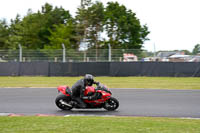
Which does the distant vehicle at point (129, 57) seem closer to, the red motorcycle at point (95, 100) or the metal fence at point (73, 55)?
the metal fence at point (73, 55)

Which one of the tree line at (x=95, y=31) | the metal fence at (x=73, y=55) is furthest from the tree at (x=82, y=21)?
the metal fence at (x=73, y=55)

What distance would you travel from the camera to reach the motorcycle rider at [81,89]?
29.2 feet

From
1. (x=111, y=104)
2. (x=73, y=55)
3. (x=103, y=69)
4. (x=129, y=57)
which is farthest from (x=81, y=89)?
(x=73, y=55)

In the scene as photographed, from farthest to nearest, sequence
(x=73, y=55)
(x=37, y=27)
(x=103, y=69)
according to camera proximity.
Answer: (x=37, y=27), (x=73, y=55), (x=103, y=69)

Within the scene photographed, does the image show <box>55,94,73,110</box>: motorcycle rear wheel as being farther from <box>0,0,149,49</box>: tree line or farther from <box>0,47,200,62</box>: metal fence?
<box>0,0,149,49</box>: tree line

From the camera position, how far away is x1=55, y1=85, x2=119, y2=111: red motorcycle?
29.5 feet

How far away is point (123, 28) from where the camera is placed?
155ft

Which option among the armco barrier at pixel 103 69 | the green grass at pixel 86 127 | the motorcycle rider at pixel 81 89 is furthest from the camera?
the armco barrier at pixel 103 69

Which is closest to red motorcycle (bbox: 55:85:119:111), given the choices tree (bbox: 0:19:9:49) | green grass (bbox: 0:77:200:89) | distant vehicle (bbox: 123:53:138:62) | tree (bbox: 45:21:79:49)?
green grass (bbox: 0:77:200:89)

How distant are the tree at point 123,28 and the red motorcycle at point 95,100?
34743 mm

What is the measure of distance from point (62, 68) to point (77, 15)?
2912 cm

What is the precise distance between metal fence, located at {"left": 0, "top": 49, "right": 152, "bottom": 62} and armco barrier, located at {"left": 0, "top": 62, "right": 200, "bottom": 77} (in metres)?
0.56

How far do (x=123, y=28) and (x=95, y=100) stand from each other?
3898 cm

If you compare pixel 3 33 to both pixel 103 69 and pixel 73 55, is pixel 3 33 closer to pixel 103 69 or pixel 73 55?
pixel 73 55
